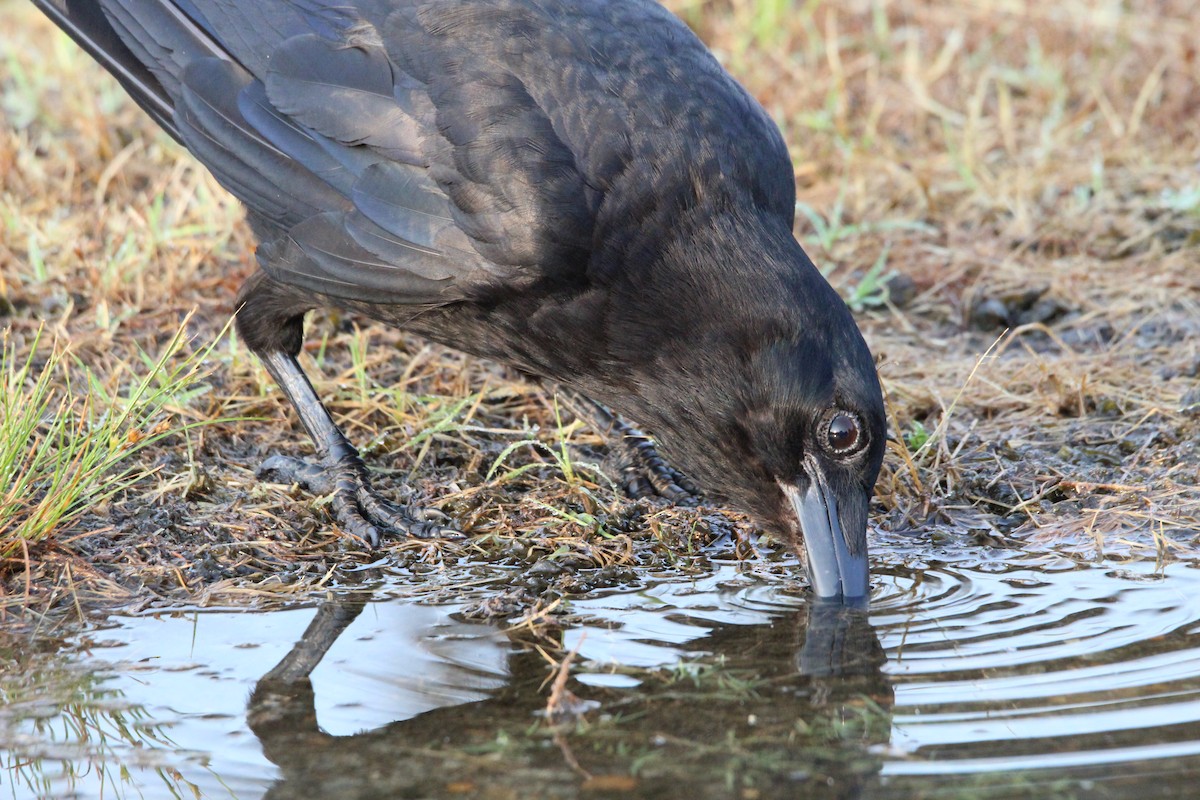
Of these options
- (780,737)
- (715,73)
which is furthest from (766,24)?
(780,737)

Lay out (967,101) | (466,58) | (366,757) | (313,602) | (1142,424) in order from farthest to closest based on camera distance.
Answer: (967,101) < (1142,424) < (466,58) < (313,602) < (366,757)

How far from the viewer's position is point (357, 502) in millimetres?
3938

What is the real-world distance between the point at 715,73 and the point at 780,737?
6.68 feet

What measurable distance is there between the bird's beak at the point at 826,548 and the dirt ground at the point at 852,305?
1.06 feet

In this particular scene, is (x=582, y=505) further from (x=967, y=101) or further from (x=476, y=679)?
(x=967, y=101)

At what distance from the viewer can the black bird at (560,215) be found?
348 cm

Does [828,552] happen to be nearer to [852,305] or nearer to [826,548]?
[826,548]

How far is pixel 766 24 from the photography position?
736cm

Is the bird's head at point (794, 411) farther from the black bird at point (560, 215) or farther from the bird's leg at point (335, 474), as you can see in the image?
the bird's leg at point (335, 474)

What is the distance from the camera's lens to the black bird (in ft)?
11.4

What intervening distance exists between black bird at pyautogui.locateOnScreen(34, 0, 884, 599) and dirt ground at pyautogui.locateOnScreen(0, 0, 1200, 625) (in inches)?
12.6

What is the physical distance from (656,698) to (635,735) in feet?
0.57

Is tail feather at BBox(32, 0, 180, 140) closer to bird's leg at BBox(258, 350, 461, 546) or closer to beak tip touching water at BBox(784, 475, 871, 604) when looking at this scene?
bird's leg at BBox(258, 350, 461, 546)

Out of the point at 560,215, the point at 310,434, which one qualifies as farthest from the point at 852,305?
the point at 310,434
